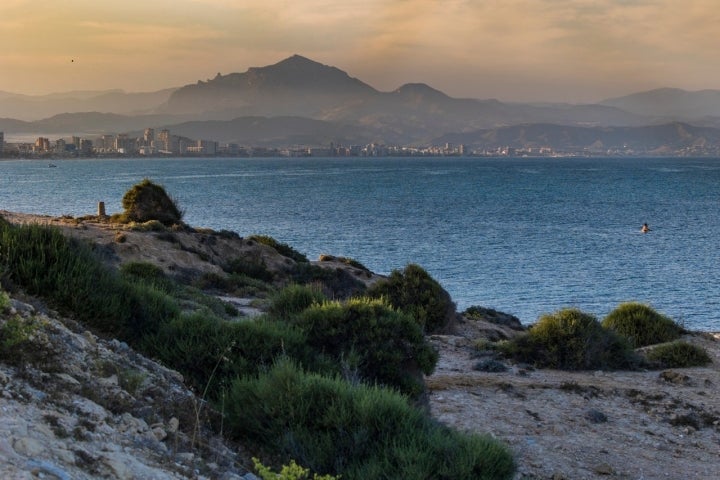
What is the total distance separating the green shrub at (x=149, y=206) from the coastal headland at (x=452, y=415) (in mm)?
19352

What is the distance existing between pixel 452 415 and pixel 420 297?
402 inches

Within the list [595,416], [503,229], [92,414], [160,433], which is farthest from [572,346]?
[503,229]

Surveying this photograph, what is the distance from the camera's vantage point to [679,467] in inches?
422

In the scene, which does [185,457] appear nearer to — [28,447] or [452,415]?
[28,447]

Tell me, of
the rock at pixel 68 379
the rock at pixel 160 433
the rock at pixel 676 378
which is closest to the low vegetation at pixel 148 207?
the rock at pixel 676 378

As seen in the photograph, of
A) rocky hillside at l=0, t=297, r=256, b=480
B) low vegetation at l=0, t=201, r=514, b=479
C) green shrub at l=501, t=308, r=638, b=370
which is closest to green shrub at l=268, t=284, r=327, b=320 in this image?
low vegetation at l=0, t=201, r=514, b=479

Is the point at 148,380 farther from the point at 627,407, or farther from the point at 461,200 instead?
the point at 461,200

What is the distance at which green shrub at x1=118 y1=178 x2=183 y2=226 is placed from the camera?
4047 centimetres

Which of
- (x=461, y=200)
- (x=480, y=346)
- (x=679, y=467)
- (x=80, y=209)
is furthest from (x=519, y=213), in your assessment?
(x=679, y=467)

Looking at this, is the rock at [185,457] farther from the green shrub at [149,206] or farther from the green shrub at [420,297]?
the green shrub at [149,206]

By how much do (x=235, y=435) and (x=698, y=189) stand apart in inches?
5242

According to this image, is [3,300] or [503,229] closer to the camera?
[3,300]

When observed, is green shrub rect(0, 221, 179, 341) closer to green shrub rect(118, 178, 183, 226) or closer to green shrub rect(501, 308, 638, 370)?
green shrub rect(501, 308, 638, 370)

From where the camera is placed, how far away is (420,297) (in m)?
22.1
